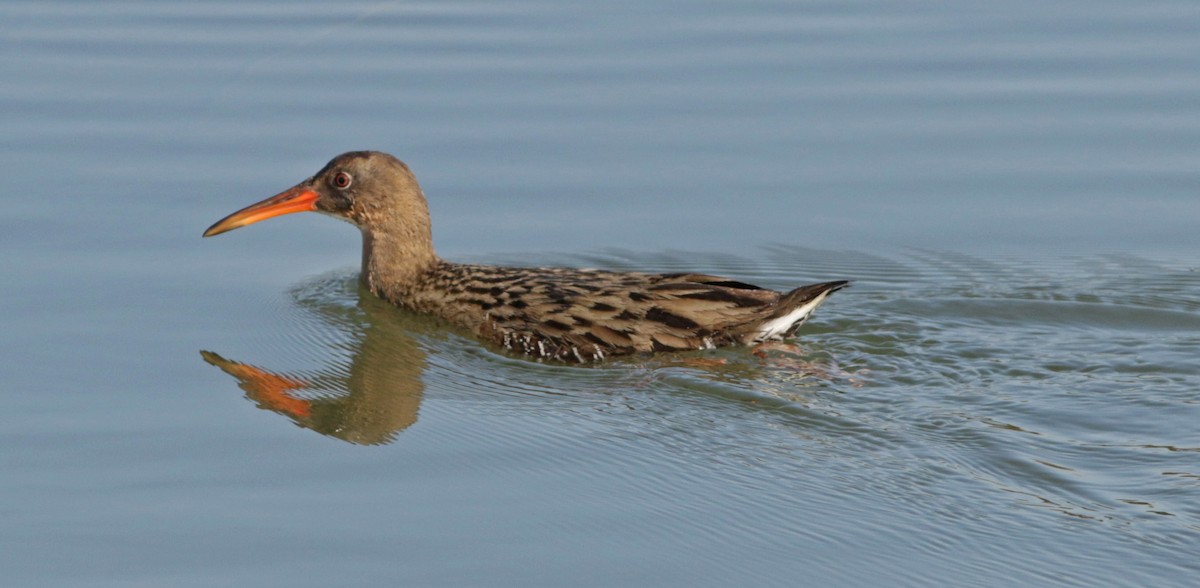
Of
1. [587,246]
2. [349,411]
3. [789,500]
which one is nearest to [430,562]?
[789,500]

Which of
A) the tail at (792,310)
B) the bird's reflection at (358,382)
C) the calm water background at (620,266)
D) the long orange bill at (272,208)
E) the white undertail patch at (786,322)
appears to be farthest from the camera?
the long orange bill at (272,208)

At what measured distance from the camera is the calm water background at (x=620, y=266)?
764cm

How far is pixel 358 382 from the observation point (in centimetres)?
1010

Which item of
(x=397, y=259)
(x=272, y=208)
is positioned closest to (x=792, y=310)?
(x=397, y=259)

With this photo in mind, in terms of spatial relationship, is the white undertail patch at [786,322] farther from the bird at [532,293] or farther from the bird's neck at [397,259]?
the bird's neck at [397,259]

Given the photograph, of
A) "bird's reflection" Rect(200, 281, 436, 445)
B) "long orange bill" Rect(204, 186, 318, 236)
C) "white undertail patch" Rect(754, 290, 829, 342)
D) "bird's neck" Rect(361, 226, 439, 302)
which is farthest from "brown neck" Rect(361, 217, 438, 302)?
"white undertail patch" Rect(754, 290, 829, 342)

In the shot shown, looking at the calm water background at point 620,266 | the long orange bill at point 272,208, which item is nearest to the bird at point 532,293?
the long orange bill at point 272,208

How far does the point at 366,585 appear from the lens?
7.10 m

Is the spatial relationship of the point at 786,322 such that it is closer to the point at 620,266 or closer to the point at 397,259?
the point at 620,266

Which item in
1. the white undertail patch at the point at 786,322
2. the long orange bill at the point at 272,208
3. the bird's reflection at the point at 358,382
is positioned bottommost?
the bird's reflection at the point at 358,382

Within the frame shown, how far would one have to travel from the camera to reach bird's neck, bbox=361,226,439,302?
37.6 feet

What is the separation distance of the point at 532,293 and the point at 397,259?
50.5 inches

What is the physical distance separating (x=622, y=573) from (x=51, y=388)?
3.76 m

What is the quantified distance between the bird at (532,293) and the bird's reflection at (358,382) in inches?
11.2
